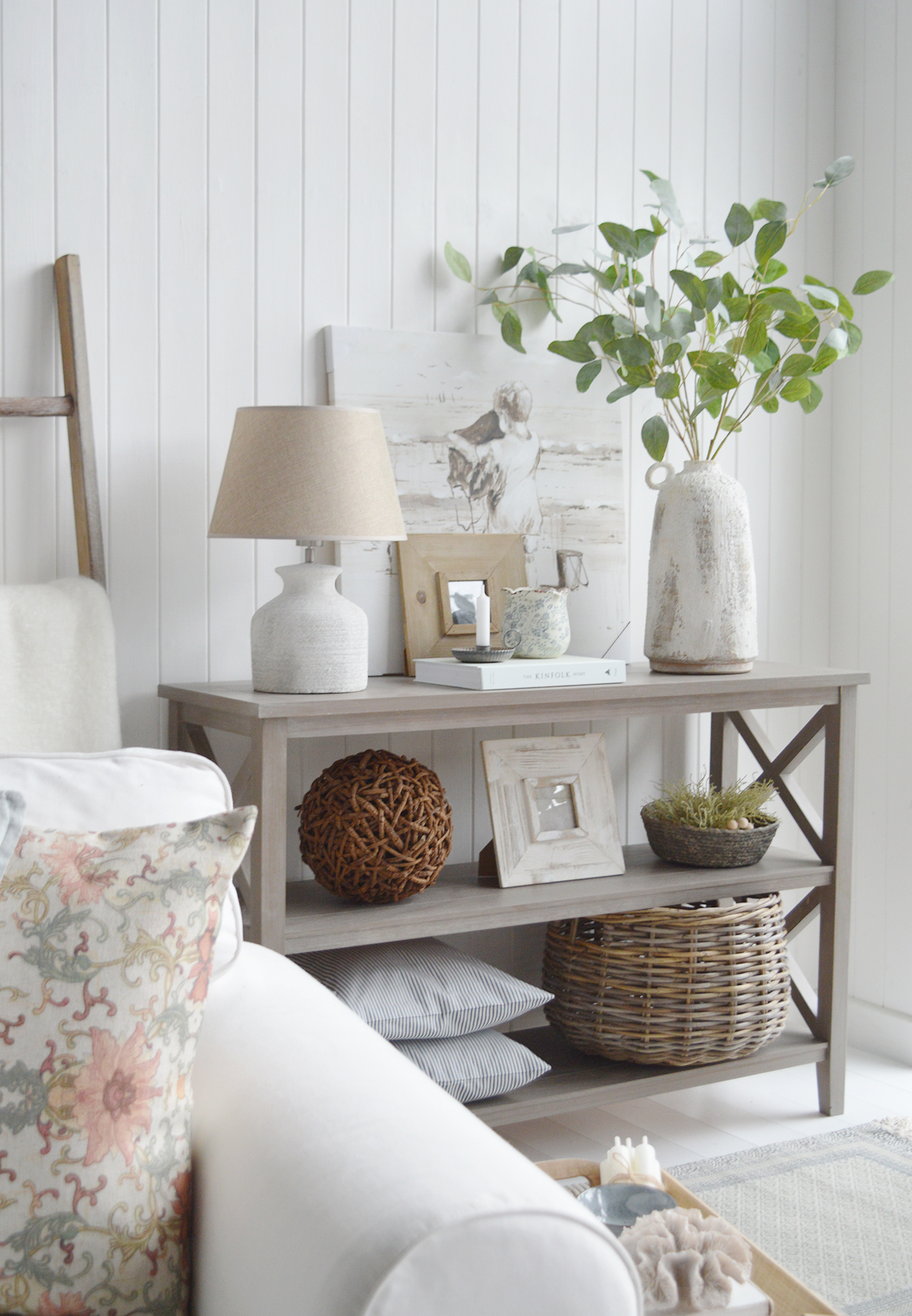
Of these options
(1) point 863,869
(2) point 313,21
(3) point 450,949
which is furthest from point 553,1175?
(2) point 313,21

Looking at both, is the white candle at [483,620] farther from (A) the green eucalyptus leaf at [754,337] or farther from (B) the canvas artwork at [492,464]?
(A) the green eucalyptus leaf at [754,337]

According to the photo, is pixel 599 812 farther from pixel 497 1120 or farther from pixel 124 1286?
pixel 124 1286

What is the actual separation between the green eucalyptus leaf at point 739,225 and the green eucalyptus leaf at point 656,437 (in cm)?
37

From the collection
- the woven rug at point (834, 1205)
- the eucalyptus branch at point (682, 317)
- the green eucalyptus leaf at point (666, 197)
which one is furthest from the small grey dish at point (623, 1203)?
the green eucalyptus leaf at point (666, 197)

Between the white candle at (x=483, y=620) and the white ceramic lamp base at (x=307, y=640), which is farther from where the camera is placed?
the white candle at (x=483, y=620)

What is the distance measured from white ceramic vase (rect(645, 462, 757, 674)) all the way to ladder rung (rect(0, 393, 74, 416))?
1.02 metres

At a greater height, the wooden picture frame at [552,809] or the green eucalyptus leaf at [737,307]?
the green eucalyptus leaf at [737,307]

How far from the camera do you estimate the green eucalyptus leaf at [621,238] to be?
2.27 metres

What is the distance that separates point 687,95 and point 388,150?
74 cm

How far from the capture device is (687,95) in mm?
2557

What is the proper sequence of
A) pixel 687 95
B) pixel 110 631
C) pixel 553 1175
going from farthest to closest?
pixel 687 95, pixel 110 631, pixel 553 1175

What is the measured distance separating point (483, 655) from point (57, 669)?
0.67 metres

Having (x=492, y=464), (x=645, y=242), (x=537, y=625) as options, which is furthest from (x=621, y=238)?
(x=537, y=625)

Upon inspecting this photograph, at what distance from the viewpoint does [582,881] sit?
2.12 meters
